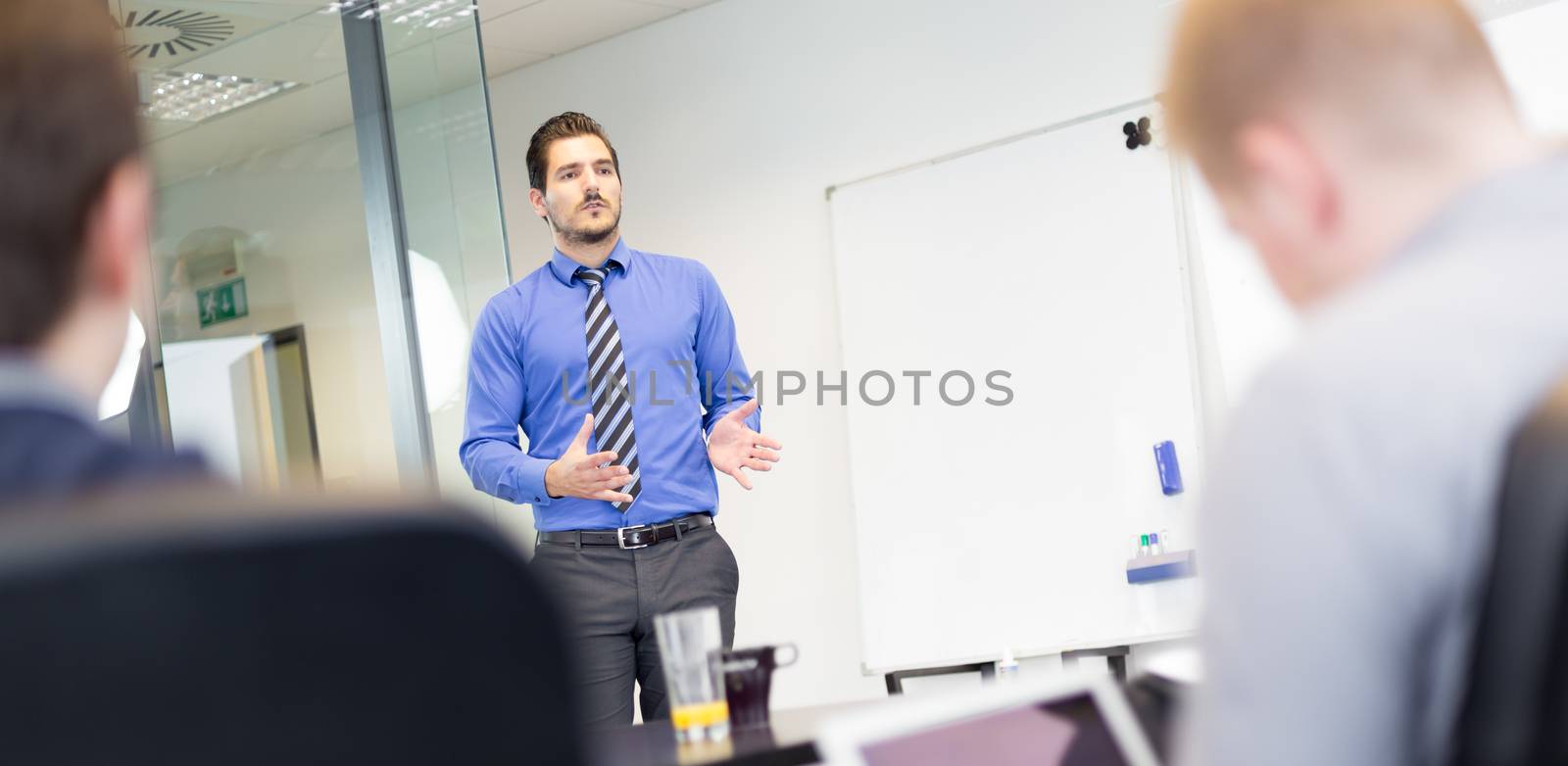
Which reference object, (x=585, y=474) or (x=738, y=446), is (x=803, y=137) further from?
(x=585, y=474)

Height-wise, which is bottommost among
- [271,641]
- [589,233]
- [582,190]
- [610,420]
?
[271,641]

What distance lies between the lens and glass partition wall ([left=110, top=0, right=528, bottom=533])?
3.72 m

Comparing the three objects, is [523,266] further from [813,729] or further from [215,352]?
[813,729]

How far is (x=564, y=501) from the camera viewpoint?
311cm

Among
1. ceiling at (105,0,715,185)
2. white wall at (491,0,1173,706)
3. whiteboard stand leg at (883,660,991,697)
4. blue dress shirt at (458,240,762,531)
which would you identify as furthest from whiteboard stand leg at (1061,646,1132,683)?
ceiling at (105,0,715,185)

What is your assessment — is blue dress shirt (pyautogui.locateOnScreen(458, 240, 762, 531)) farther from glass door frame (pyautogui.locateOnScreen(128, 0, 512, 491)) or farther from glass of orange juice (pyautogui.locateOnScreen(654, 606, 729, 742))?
glass of orange juice (pyautogui.locateOnScreen(654, 606, 729, 742))

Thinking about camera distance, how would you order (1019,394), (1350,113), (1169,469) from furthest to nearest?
1. (1019,394)
2. (1169,469)
3. (1350,113)

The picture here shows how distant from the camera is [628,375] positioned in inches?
127

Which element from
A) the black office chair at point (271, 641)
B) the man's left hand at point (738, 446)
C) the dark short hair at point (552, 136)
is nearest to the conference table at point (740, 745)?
the black office chair at point (271, 641)

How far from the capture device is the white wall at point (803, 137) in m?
4.87

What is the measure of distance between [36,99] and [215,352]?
3.27 metres

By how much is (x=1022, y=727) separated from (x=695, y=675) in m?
0.57

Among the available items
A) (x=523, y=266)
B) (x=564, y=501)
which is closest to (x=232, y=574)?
(x=564, y=501)

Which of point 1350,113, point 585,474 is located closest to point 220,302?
point 585,474
